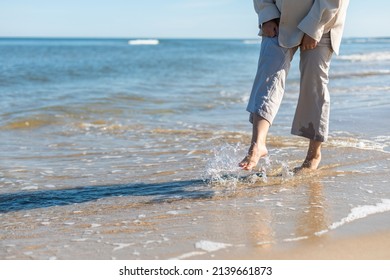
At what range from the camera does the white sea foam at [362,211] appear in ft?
11.2

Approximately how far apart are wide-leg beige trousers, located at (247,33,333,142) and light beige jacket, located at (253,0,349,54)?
0.09 metres

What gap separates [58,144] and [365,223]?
177 inches

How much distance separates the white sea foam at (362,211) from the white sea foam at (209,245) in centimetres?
60

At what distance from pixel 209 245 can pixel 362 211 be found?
3.70ft

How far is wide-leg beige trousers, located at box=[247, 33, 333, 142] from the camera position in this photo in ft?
14.1

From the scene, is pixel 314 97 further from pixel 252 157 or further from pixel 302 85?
pixel 252 157

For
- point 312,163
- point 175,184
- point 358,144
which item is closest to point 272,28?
point 312,163

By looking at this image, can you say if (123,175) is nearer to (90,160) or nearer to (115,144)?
(90,160)

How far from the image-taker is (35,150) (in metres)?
6.64

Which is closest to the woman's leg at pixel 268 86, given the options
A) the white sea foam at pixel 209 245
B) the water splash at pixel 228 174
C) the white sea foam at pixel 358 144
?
the water splash at pixel 228 174

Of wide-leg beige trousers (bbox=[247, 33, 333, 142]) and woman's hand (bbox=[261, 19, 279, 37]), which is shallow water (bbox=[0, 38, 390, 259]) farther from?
woman's hand (bbox=[261, 19, 279, 37])

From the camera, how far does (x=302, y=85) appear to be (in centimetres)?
455

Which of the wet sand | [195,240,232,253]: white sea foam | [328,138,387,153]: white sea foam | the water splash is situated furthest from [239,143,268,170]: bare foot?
[328,138,387,153]: white sea foam
